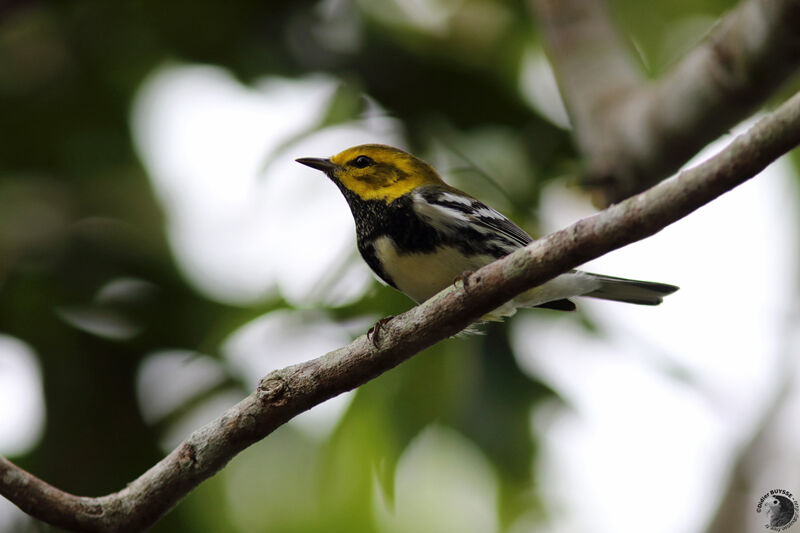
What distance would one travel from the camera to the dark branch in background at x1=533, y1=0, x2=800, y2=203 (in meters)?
3.31

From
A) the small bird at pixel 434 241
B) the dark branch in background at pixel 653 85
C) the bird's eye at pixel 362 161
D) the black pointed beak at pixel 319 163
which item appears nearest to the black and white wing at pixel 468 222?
the small bird at pixel 434 241

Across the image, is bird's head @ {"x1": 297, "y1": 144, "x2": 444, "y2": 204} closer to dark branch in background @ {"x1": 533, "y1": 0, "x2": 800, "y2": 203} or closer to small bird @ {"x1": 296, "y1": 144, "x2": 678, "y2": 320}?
small bird @ {"x1": 296, "y1": 144, "x2": 678, "y2": 320}

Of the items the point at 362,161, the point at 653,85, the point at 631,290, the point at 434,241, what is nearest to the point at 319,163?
the point at 362,161

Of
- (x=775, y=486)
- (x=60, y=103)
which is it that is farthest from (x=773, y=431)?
(x=60, y=103)

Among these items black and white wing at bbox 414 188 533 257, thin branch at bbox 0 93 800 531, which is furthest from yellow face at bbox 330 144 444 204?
thin branch at bbox 0 93 800 531

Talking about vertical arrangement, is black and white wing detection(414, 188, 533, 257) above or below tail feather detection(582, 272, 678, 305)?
above

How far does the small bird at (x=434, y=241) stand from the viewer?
3463 millimetres

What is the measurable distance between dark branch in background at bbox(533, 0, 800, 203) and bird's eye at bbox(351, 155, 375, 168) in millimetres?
1115

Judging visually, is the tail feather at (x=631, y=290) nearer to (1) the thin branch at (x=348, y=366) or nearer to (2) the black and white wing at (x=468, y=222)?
(2) the black and white wing at (x=468, y=222)

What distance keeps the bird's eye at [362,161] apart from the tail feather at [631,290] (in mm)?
1222

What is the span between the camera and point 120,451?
5.03 metres

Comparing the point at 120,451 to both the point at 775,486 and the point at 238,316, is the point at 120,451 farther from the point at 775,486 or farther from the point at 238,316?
the point at 775,486

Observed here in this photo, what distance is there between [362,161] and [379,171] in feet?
0.52

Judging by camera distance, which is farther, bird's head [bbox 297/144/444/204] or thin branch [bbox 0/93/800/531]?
bird's head [bbox 297/144/444/204]
